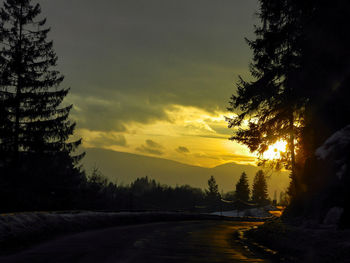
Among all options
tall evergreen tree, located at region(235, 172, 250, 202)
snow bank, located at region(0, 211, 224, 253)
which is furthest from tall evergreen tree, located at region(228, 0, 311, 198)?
tall evergreen tree, located at region(235, 172, 250, 202)

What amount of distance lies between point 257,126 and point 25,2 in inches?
905

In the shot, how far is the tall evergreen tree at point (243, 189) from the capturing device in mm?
164000

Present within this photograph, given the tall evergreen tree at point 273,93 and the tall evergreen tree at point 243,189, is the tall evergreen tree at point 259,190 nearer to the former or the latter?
the tall evergreen tree at point 243,189

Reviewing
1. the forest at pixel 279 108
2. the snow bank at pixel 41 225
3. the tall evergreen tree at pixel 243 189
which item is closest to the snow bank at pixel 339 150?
the forest at pixel 279 108

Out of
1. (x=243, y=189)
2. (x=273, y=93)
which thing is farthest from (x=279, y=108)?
(x=243, y=189)

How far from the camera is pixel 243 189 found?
164 m

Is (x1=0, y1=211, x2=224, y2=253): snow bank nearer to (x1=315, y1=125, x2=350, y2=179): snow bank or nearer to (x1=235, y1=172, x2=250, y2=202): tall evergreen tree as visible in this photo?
(x1=315, y1=125, x2=350, y2=179): snow bank

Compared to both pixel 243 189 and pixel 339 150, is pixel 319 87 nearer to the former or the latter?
pixel 339 150

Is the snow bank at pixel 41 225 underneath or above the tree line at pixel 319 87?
underneath

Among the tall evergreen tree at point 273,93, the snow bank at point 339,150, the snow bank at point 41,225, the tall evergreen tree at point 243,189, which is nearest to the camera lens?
the snow bank at point 41,225

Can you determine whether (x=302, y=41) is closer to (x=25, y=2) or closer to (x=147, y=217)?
(x=147, y=217)

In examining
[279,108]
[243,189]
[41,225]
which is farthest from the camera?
[243,189]

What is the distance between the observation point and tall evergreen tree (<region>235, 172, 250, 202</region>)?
6457 inches

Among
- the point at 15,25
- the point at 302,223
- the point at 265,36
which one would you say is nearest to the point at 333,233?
the point at 302,223
